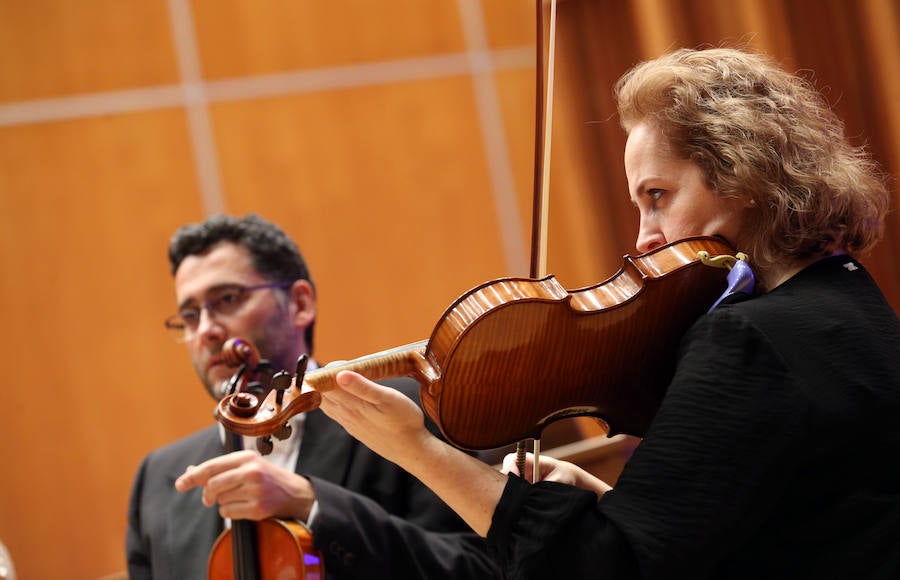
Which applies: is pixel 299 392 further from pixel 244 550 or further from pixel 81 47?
pixel 81 47

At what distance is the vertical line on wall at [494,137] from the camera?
3.61 m

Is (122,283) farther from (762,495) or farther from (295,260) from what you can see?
(762,495)

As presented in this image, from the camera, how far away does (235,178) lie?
3.31 m

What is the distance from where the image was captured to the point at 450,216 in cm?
356

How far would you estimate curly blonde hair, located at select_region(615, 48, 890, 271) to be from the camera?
118cm

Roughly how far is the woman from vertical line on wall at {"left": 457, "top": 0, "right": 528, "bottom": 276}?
93.0 inches

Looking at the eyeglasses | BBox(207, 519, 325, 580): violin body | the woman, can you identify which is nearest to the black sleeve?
the woman

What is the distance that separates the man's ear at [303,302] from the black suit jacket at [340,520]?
1.12 feet

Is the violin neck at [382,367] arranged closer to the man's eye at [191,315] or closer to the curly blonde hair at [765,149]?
the curly blonde hair at [765,149]

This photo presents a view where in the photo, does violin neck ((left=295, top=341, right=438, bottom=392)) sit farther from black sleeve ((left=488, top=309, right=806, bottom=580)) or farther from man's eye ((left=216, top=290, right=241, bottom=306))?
man's eye ((left=216, top=290, right=241, bottom=306))

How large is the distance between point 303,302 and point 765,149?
1409 mm

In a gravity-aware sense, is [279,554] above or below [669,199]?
below

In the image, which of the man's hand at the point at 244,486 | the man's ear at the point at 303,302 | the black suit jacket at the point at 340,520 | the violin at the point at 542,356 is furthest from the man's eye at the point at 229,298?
the violin at the point at 542,356

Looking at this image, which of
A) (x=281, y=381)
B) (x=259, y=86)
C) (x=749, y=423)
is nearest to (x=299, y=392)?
(x=281, y=381)
